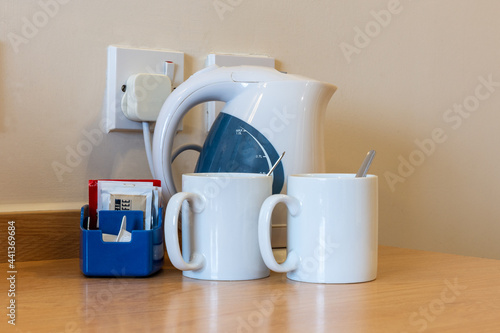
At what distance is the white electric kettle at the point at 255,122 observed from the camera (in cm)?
67

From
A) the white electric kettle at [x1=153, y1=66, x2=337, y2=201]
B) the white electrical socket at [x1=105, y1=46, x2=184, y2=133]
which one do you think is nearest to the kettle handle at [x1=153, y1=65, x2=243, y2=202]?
the white electric kettle at [x1=153, y1=66, x2=337, y2=201]

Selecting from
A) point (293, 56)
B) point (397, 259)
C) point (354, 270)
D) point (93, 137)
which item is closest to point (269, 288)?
point (354, 270)

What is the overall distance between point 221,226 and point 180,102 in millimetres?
187

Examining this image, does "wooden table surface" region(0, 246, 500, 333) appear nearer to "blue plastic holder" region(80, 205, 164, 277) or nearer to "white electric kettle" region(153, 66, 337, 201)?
"blue plastic holder" region(80, 205, 164, 277)

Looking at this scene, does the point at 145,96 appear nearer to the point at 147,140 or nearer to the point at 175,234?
the point at 147,140

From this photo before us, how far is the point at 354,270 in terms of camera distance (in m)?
0.58

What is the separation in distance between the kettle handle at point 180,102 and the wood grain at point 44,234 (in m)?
0.13

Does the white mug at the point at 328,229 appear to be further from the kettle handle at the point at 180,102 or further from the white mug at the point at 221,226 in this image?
the kettle handle at the point at 180,102

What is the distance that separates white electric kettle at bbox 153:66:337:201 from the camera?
2.21 ft

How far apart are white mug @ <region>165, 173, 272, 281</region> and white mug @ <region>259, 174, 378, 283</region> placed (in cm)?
2

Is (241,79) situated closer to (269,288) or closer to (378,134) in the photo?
(269,288)

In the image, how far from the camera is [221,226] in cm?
58

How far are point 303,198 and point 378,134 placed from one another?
17.5 inches

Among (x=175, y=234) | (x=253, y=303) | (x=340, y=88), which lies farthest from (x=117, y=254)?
(x=340, y=88)
